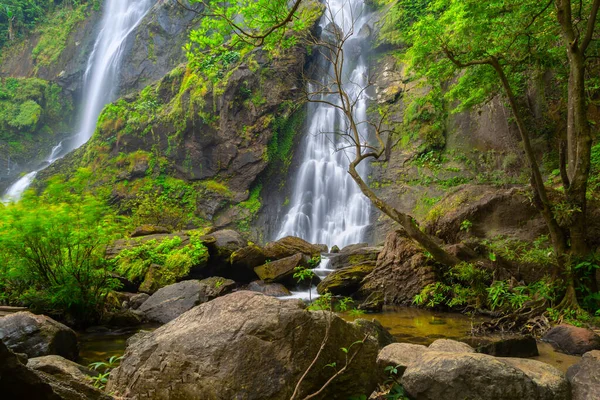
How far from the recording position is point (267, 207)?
74.5ft

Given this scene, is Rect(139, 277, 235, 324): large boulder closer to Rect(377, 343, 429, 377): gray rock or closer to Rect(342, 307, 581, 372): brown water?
Rect(342, 307, 581, 372): brown water

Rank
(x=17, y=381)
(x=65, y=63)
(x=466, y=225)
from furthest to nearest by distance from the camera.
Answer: (x=65, y=63) < (x=466, y=225) < (x=17, y=381)

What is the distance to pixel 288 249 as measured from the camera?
46.5 ft

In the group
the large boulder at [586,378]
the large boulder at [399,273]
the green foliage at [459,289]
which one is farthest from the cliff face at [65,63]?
the large boulder at [586,378]

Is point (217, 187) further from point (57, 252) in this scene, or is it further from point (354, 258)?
point (57, 252)

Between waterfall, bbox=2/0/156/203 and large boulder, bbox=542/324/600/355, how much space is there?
34.1 m

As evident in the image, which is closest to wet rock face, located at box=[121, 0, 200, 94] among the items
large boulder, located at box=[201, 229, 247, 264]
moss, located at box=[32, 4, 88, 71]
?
moss, located at box=[32, 4, 88, 71]

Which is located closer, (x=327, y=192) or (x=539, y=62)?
(x=539, y=62)

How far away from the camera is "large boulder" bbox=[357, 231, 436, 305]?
9.39 metres

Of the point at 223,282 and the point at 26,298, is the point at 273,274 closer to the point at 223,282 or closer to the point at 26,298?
the point at 223,282

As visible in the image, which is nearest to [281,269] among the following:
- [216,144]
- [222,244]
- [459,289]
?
[222,244]

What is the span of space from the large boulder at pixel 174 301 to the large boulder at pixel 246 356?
5.36 meters

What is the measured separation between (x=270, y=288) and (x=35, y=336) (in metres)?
6.94

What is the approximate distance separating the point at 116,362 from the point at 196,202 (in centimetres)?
1743
